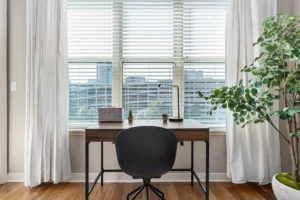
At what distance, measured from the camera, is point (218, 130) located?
2.56 metres

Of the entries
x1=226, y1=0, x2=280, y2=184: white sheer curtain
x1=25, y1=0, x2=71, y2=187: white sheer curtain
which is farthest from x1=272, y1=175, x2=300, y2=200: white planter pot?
x1=25, y1=0, x2=71, y2=187: white sheer curtain

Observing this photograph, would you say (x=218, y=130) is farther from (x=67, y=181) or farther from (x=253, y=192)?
(x=67, y=181)

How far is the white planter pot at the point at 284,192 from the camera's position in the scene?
1634 mm

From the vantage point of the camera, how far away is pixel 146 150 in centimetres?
169

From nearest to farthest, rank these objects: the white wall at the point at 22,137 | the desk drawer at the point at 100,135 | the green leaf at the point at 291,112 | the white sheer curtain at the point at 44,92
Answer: the green leaf at the point at 291,112
the desk drawer at the point at 100,135
the white sheer curtain at the point at 44,92
the white wall at the point at 22,137

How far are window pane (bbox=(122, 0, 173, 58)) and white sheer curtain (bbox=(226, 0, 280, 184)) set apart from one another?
730 mm

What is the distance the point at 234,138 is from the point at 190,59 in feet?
3.60

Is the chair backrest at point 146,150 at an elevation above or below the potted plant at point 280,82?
below

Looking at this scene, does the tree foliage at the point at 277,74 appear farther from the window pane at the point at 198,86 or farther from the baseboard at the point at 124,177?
the baseboard at the point at 124,177

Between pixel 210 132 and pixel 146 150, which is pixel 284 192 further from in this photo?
pixel 146 150

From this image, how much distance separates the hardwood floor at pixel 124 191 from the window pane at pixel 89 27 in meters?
1.60

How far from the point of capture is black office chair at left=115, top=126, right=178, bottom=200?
1.67 meters

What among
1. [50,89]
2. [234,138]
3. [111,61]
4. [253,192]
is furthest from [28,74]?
[253,192]

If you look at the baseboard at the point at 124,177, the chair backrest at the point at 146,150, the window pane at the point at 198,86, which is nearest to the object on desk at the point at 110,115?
A: the chair backrest at the point at 146,150
